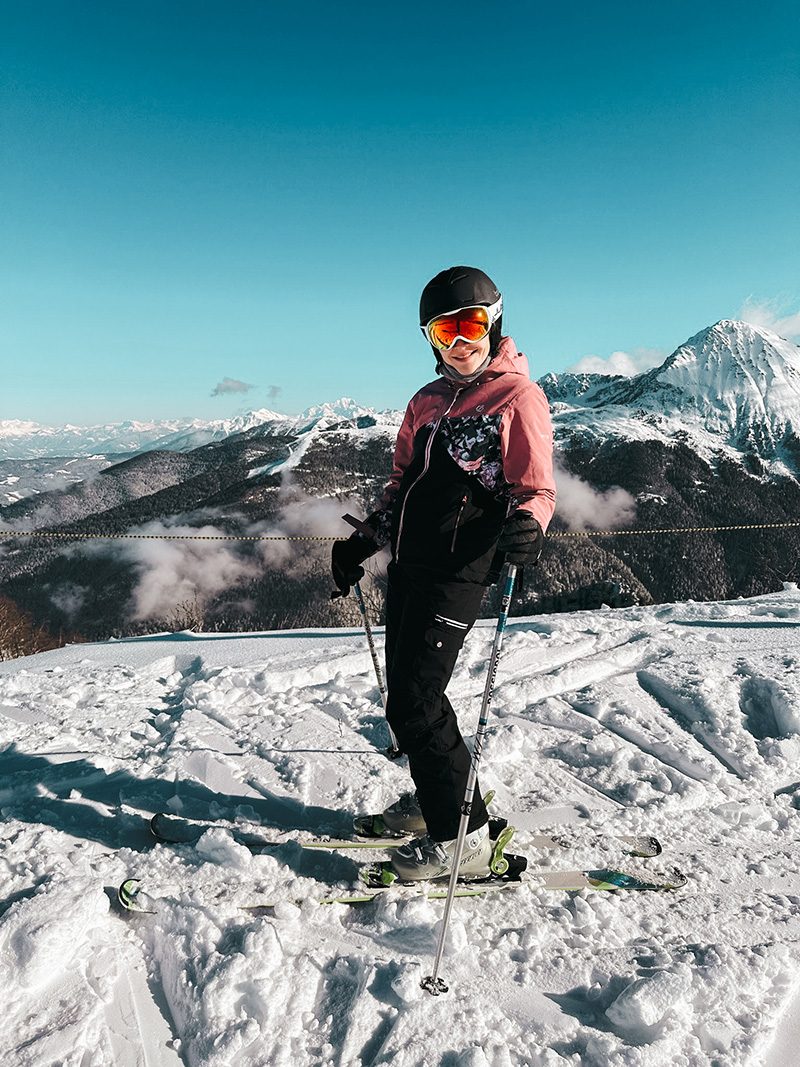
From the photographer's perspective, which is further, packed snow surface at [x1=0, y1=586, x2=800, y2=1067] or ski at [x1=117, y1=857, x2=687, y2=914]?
ski at [x1=117, y1=857, x2=687, y2=914]

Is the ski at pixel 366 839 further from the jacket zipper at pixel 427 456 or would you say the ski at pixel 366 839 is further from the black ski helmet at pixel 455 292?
the black ski helmet at pixel 455 292

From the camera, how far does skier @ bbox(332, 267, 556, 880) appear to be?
9.86 feet

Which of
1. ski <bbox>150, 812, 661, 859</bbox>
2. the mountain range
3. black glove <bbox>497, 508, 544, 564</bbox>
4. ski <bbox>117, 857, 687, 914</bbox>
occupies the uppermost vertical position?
black glove <bbox>497, 508, 544, 564</bbox>

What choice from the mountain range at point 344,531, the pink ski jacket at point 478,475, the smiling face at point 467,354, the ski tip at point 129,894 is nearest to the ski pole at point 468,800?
the pink ski jacket at point 478,475

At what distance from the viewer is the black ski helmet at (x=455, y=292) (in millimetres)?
3123

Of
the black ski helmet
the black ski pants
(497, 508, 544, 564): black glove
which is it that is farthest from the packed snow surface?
the black ski helmet

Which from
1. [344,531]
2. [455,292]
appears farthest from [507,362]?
[344,531]

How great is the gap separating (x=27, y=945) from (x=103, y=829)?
124cm

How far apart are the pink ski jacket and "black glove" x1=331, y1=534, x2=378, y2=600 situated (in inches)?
20.2

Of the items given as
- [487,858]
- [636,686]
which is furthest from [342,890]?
[636,686]

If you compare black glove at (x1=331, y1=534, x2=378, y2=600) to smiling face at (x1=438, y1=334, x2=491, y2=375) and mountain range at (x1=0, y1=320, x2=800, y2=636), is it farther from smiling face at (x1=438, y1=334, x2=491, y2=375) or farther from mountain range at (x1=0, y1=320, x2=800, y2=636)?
mountain range at (x1=0, y1=320, x2=800, y2=636)

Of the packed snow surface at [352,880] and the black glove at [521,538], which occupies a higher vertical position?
the black glove at [521,538]

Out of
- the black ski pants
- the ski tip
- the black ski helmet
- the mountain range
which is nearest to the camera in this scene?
the ski tip

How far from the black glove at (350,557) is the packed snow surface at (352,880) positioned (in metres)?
1.45
